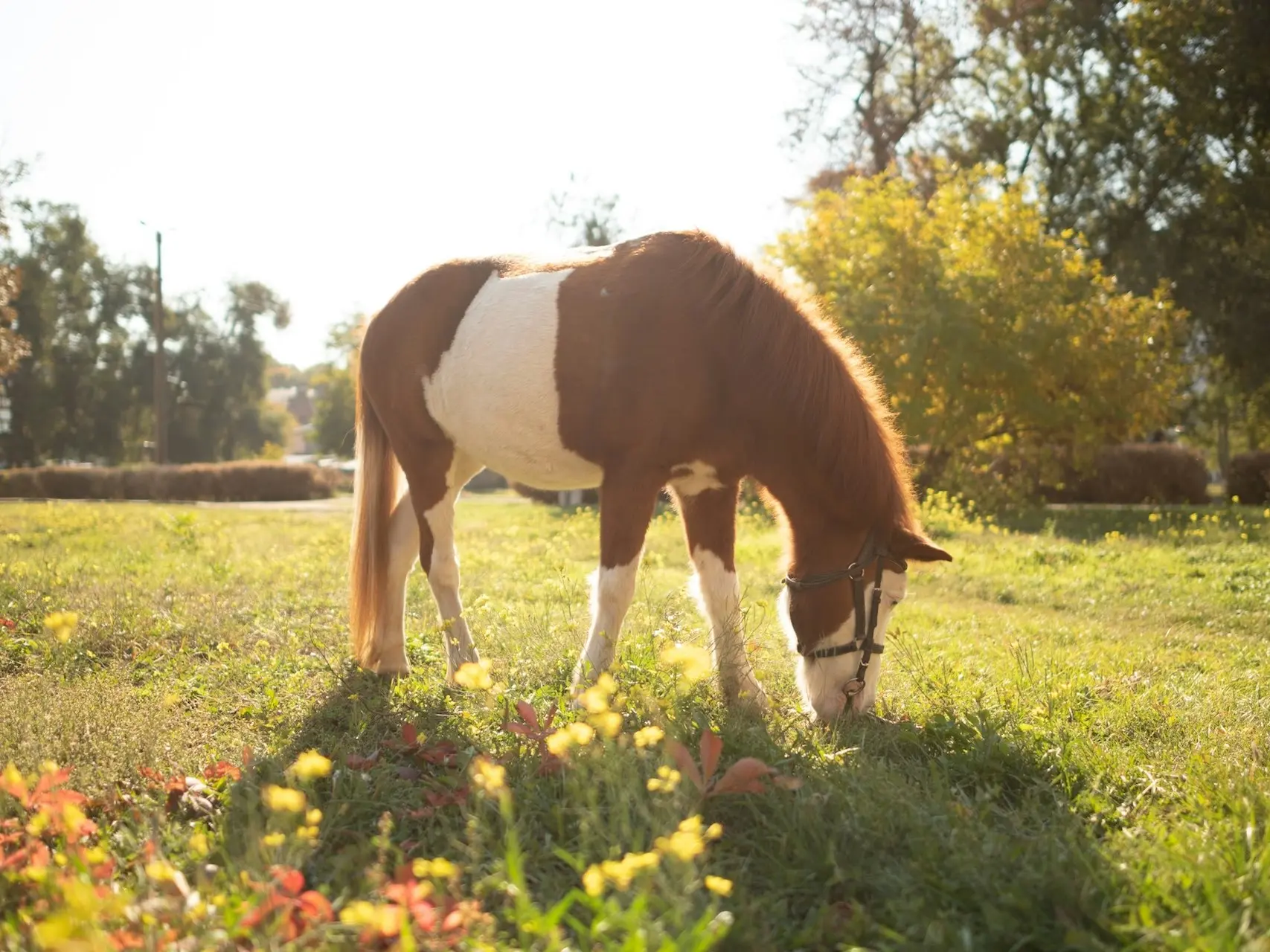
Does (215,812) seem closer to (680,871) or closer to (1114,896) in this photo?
(680,871)

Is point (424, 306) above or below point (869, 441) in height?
above

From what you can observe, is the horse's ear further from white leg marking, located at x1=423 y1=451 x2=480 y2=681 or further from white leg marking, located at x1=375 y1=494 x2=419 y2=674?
white leg marking, located at x1=375 y1=494 x2=419 y2=674

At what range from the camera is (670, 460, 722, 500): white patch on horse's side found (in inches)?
159

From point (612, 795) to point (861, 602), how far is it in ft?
5.33

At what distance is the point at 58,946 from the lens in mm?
1449

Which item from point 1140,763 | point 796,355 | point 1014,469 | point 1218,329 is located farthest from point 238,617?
point 1218,329

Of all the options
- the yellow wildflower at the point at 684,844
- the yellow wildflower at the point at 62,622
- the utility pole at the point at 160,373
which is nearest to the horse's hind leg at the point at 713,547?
the yellow wildflower at the point at 684,844

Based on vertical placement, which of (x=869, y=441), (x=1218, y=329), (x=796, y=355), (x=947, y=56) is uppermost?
(x=947, y=56)

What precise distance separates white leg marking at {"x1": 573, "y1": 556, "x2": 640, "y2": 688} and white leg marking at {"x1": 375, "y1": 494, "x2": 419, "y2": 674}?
113 cm

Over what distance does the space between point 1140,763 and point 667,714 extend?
1556mm

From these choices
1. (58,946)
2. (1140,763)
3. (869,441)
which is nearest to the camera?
(58,946)

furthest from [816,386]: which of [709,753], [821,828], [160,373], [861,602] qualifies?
[160,373]

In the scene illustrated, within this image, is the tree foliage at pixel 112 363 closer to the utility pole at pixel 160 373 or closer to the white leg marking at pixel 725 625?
the utility pole at pixel 160 373

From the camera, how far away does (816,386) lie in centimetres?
381
